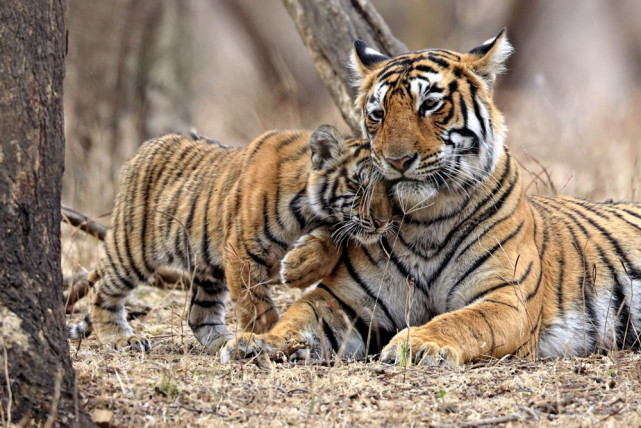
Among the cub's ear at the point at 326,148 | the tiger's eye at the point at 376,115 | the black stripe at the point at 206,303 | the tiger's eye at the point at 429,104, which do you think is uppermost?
the tiger's eye at the point at 429,104

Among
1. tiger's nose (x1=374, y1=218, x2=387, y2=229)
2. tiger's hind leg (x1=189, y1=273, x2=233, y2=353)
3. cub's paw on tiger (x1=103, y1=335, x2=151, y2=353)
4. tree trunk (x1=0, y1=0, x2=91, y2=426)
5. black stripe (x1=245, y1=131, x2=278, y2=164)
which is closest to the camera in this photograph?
tree trunk (x1=0, y1=0, x2=91, y2=426)

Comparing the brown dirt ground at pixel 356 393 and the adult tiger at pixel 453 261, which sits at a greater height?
the adult tiger at pixel 453 261

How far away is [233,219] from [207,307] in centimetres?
101

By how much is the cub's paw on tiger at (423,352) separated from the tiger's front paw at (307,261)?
2.50ft

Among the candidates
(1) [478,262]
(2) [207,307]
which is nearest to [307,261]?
(1) [478,262]

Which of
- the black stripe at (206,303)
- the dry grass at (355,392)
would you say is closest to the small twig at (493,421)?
the dry grass at (355,392)

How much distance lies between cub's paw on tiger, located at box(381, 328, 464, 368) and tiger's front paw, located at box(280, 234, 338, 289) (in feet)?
2.50

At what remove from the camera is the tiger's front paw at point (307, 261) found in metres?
4.43

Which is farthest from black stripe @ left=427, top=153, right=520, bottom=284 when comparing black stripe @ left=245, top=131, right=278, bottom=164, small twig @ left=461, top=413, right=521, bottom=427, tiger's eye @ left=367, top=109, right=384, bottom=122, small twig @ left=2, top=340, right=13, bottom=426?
small twig @ left=2, top=340, right=13, bottom=426

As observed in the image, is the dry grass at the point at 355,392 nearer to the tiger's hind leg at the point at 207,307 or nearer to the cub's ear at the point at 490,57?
the tiger's hind leg at the point at 207,307

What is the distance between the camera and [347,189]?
451cm

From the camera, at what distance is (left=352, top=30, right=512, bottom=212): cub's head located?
4062 mm

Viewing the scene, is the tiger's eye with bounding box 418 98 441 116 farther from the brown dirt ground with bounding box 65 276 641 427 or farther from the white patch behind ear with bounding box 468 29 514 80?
the brown dirt ground with bounding box 65 276 641 427

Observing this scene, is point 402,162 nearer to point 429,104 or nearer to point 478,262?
point 429,104
